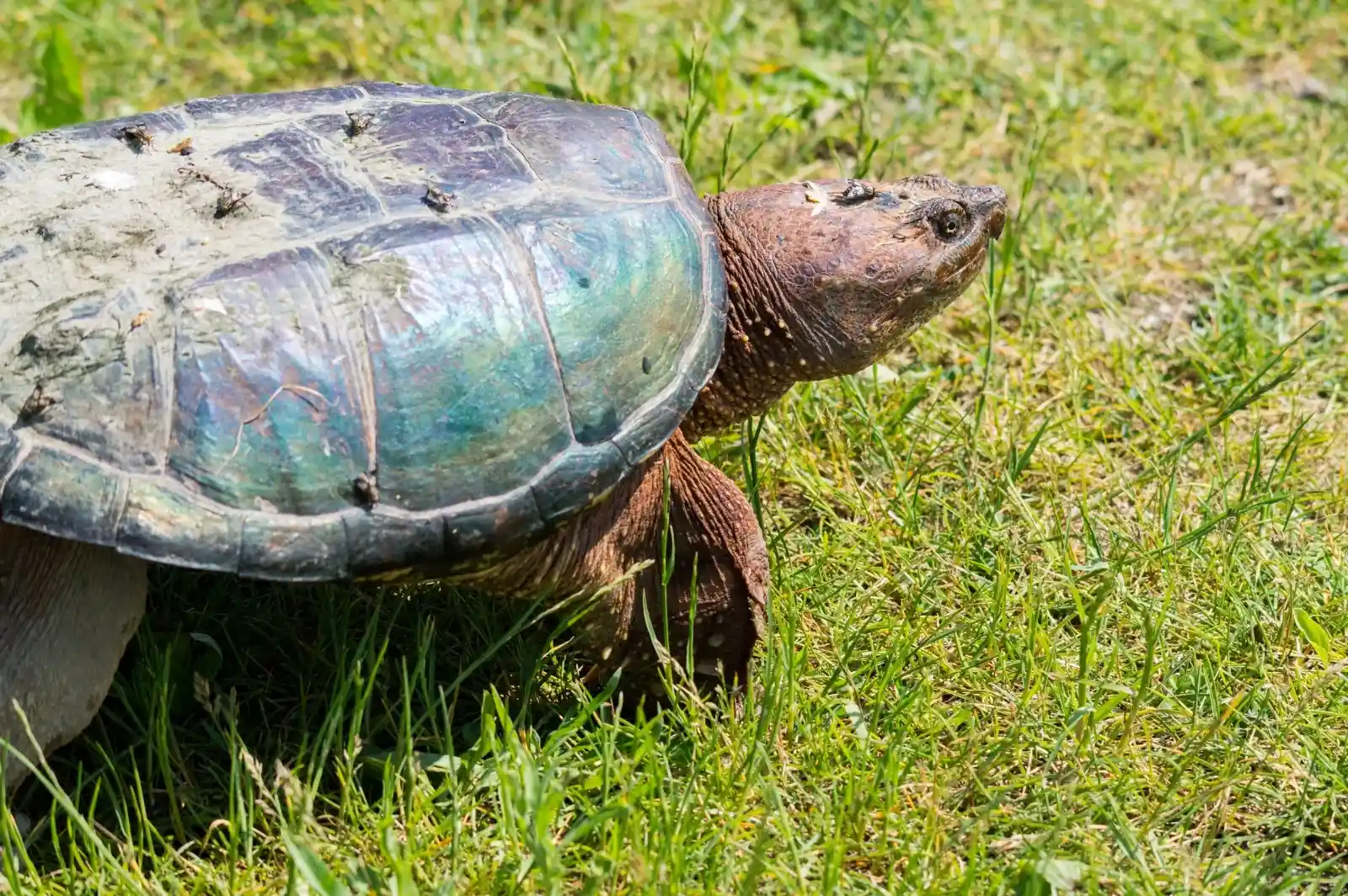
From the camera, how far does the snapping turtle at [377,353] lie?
223 centimetres

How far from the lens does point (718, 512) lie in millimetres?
2766

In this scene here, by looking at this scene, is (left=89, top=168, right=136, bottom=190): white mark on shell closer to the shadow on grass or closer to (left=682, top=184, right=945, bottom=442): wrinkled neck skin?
the shadow on grass

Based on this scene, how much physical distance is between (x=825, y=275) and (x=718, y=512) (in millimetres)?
Answer: 601

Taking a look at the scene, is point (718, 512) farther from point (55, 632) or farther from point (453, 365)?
point (55, 632)

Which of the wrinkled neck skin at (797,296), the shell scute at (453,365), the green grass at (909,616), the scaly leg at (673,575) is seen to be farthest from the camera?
the wrinkled neck skin at (797,296)

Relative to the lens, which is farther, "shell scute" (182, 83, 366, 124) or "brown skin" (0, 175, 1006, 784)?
"shell scute" (182, 83, 366, 124)

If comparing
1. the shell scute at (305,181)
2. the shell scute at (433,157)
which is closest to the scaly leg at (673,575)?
the shell scute at (433,157)

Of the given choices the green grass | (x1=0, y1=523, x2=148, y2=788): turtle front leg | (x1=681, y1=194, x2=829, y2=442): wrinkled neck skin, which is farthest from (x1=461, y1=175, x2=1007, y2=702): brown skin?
(x1=0, y1=523, x2=148, y2=788): turtle front leg

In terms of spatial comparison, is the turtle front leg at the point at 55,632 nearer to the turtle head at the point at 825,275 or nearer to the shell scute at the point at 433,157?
the shell scute at the point at 433,157

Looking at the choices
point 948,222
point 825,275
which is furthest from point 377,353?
point 948,222

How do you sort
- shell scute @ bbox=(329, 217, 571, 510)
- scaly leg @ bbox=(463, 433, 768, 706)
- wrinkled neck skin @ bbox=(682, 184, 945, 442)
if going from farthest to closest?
1. wrinkled neck skin @ bbox=(682, 184, 945, 442)
2. scaly leg @ bbox=(463, 433, 768, 706)
3. shell scute @ bbox=(329, 217, 571, 510)

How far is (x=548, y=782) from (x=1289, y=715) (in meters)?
1.64

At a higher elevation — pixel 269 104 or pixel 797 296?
pixel 269 104

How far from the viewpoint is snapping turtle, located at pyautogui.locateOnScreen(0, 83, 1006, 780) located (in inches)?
88.0
